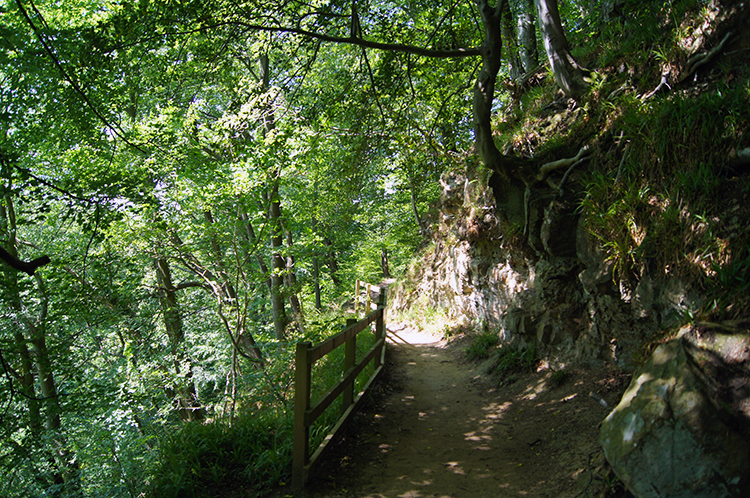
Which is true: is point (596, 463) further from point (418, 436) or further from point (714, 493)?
point (418, 436)

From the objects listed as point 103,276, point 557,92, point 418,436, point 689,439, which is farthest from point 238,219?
point 689,439

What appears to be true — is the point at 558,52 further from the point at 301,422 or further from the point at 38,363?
the point at 38,363

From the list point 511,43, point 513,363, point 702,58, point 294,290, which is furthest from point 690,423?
point 294,290

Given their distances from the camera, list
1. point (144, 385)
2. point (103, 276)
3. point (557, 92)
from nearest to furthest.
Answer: point (557, 92)
point (103, 276)
point (144, 385)

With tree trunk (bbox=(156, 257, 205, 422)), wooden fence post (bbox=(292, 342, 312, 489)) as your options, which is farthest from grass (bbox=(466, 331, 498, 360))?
tree trunk (bbox=(156, 257, 205, 422))

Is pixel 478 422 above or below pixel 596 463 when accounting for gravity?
below

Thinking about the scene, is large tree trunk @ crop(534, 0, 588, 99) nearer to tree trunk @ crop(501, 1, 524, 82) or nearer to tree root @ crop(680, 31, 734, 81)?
tree root @ crop(680, 31, 734, 81)

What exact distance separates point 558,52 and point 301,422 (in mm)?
5767

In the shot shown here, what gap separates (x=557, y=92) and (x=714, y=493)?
251 inches

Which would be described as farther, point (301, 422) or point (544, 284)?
point (544, 284)

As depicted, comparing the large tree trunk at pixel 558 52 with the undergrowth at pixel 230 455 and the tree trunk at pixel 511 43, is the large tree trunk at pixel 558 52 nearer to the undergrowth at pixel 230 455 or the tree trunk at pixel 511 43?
the tree trunk at pixel 511 43

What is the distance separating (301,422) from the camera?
11.8ft

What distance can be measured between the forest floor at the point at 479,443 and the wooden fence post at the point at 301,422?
0.54ft

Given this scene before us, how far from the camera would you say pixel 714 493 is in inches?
89.8
